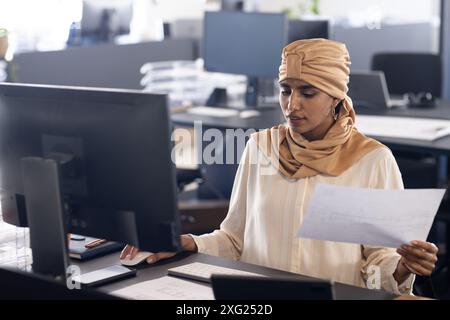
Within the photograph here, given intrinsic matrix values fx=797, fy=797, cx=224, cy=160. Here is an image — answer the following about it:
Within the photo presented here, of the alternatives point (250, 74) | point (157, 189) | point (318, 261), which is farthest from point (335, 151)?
point (250, 74)

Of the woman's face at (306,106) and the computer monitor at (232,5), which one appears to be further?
the computer monitor at (232,5)

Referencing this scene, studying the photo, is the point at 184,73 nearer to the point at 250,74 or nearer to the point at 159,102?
the point at 250,74

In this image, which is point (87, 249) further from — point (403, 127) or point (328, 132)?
point (403, 127)

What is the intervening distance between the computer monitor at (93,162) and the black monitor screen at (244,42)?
7.91 feet

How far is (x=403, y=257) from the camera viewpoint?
6.03ft

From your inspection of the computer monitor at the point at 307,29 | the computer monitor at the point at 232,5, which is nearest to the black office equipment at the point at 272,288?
the computer monitor at the point at 307,29

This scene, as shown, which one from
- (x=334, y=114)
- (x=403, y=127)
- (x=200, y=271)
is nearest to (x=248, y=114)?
(x=403, y=127)

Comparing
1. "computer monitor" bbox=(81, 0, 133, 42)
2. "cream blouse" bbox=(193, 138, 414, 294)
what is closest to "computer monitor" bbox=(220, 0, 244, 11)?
"computer monitor" bbox=(81, 0, 133, 42)

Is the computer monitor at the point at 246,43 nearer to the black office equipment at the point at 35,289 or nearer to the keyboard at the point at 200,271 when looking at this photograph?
the keyboard at the point at 200,271

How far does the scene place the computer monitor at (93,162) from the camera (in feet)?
5.24

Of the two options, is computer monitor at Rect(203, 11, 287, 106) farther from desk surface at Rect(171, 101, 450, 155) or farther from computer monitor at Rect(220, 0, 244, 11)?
computer monitor at Rect(220, 0, 244, 11)

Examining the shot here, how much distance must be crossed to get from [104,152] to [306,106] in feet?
2.00

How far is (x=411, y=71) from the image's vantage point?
4621 millimetres
